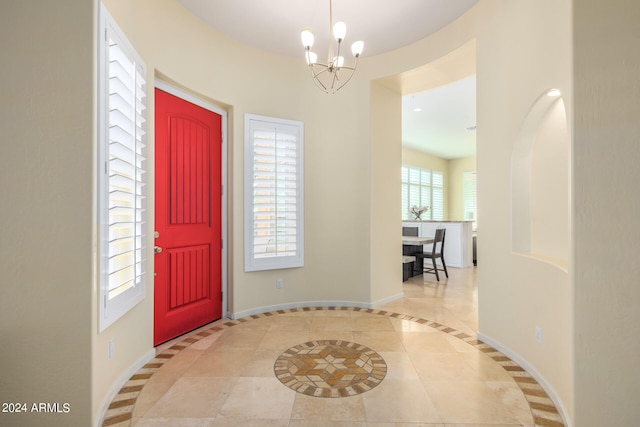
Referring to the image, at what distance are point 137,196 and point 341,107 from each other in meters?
2.66

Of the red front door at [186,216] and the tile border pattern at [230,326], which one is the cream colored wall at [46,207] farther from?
the red front door at [186,216]

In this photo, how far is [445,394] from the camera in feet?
6.91

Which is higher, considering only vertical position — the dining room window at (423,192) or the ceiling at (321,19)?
the ceiling at (321,19)

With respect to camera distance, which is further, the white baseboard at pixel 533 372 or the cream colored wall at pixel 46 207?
the white baseboard at pixel 533 372

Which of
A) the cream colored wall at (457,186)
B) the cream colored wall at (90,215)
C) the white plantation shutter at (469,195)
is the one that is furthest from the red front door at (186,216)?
the cream colored wall at (457,186)

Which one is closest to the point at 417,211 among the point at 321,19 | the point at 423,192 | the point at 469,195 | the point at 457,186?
the point at 423,192

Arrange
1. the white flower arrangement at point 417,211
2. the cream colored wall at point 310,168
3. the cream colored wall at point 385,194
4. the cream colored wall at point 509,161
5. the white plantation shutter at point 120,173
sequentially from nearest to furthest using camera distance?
the white plantation shutter at point 120,173 < the cream colored wall at point 509,161 < the cream colored wall at point 310,168 < the cream colored wall at point 385,194 < the white flower arrangement at point 417,211


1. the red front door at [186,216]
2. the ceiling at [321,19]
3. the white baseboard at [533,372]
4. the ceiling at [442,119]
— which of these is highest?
the ceiling at [442,119]

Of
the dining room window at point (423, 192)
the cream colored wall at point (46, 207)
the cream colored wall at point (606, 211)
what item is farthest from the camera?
the dining room window at point (423, 192)

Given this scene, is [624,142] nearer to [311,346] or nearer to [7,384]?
[311,346]

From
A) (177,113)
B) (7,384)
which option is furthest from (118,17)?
(7,384)

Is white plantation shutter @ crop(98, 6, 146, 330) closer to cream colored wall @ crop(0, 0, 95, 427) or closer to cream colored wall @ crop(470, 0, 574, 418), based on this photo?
cream colored wall @ crop(0, 0, 95, 427)

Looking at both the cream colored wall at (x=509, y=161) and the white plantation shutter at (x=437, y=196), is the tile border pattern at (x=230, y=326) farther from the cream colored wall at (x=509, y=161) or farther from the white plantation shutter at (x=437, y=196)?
the white plantation shutter at (x=437, y=196)

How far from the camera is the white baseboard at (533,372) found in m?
1.86
